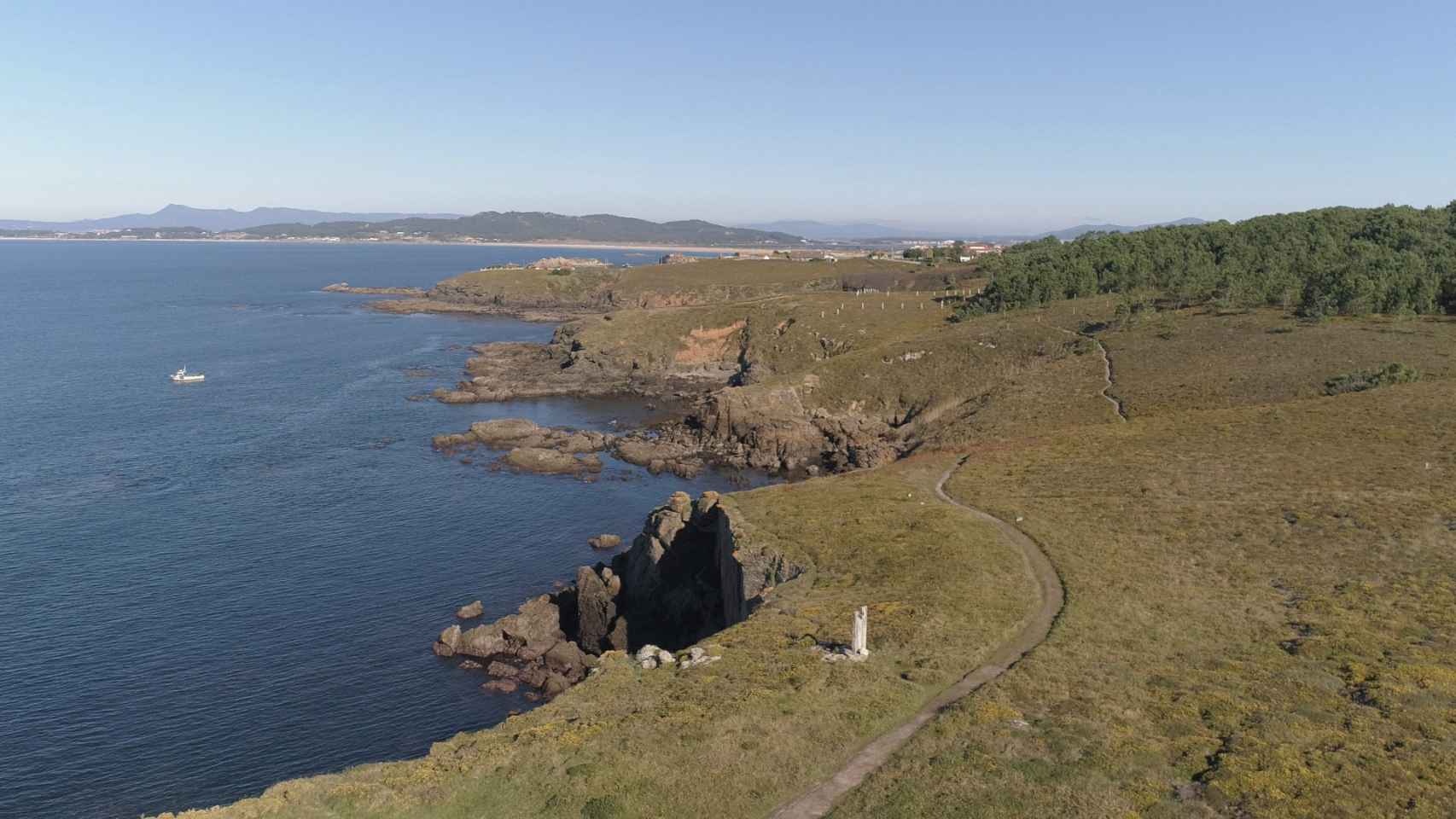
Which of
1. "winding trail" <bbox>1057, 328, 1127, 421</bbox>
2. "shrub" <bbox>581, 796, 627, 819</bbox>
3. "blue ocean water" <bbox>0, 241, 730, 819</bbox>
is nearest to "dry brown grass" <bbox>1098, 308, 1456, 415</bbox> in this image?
"winding trail" <bbox>1057, 328, 1127, 421</bbox>

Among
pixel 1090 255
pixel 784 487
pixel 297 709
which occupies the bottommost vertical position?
pixel 297 709

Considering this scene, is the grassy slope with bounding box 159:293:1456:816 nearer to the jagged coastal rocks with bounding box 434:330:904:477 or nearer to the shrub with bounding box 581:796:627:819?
the shrub with bounding box 581:796:627:819

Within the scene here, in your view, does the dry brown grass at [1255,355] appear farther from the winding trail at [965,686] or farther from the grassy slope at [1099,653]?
the winding trail at [965,686]

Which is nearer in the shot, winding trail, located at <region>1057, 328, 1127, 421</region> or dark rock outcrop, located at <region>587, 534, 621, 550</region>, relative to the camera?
dark rock outcrop, located at <region>587, 534, 621, 550</region>

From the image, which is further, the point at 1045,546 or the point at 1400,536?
the point at 1045,546

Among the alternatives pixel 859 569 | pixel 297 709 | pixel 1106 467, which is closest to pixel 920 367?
pixel 1106 467

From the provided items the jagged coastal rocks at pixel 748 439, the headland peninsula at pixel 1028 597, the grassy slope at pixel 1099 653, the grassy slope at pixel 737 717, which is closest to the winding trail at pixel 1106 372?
the headland peninsula at pixel 1028 597

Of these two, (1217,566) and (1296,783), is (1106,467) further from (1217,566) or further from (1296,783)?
(1296,783)
